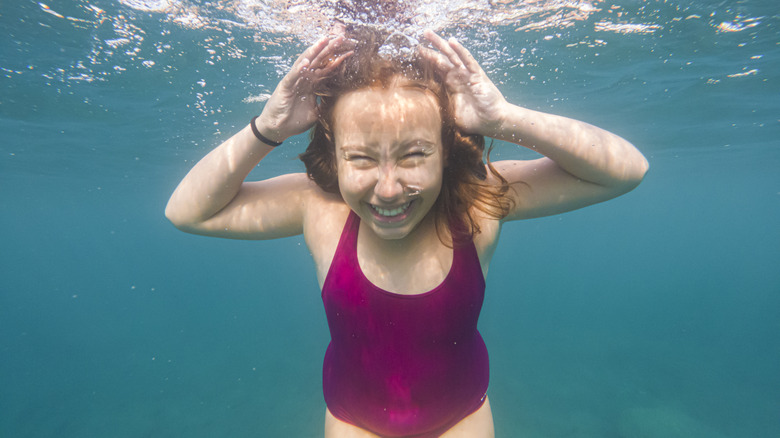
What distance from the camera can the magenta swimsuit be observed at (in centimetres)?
240

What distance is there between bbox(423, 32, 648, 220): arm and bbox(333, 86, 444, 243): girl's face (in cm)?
22

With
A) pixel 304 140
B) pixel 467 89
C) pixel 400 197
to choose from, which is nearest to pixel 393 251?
pixel 400 197

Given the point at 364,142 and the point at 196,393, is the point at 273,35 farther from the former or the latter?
the point at 196,393

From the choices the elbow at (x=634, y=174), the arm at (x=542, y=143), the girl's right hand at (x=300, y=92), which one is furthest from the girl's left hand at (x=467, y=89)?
the elbow at (x=634, y=174)

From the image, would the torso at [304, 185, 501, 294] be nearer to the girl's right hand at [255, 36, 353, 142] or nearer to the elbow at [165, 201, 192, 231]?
the girl's right hand at [255, 36, 353, 142]

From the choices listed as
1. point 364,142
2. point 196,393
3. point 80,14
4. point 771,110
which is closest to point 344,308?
point 364,142

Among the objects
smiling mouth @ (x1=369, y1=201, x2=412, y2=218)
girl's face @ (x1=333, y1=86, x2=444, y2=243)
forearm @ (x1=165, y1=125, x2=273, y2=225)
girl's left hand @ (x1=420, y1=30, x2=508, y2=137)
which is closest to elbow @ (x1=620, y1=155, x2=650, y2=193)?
girl's left hand @ (x1=420, y1=30, x2=508, y2=137)

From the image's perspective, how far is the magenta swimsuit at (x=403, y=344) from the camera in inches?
94.7

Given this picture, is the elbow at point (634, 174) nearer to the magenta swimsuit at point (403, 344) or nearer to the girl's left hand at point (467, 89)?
the girl's left hand at point (467, 89)

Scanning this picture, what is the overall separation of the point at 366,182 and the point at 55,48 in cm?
958

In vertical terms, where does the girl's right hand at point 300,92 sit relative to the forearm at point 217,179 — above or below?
above

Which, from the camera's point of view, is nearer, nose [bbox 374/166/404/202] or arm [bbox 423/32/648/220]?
nose [bbox 374/166/404/202]

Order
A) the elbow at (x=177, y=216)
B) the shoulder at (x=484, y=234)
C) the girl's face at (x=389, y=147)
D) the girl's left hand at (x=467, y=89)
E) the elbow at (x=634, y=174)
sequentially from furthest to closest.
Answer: the elbow at (x=177, y=216), the shoulder at (x=484, y=234), the elbow at (x=634, y=174), the girl's left hand at (x=467, y=89), the girl's face at (x=389, y=147)

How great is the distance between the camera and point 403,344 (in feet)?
8.02
